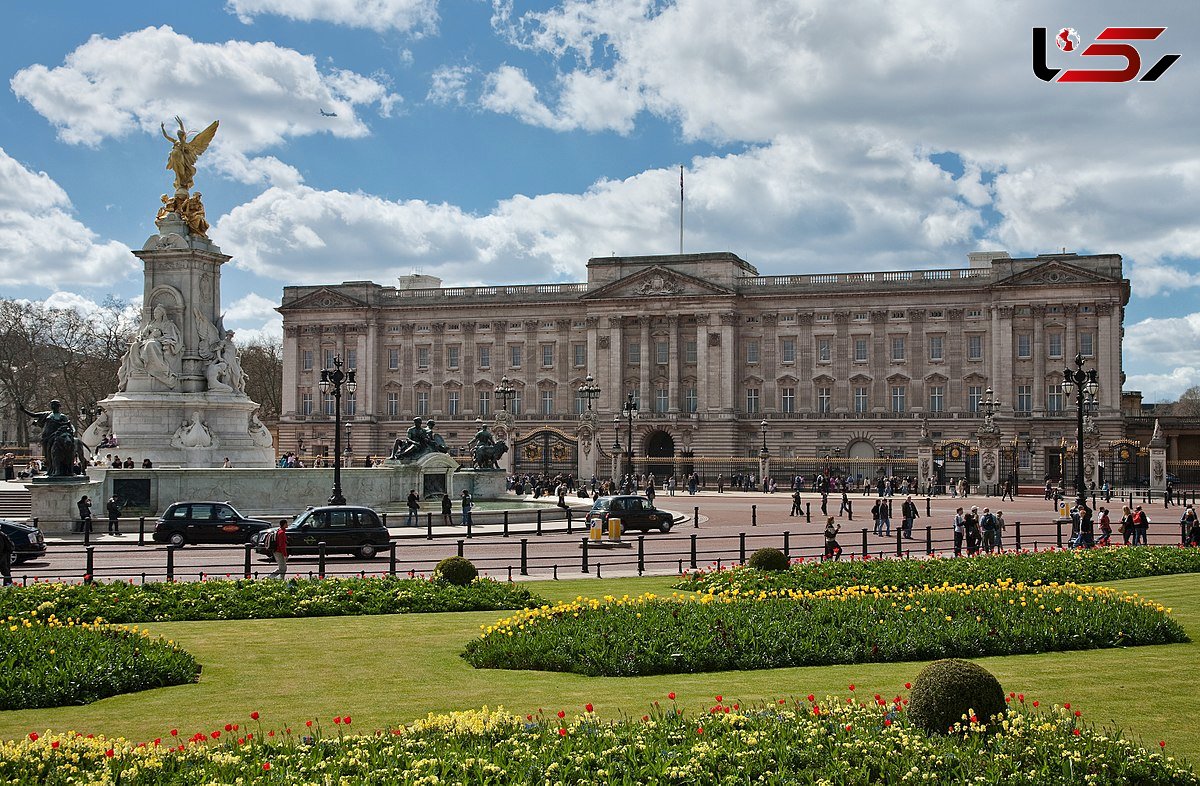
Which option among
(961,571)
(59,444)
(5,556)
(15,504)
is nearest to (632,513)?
(59,444)

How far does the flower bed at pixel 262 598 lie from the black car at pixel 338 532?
31.7ft

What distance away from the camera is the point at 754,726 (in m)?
10.4

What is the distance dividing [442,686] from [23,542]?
713 inches

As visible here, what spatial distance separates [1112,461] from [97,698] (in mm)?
70762

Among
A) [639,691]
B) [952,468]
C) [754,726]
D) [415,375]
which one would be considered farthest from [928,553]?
[415,375]

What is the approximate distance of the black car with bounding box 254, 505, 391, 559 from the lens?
3002 centimetres

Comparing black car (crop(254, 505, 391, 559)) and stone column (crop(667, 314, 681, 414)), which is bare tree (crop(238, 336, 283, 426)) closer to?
stone column (crop(667, 314, 681, 414))

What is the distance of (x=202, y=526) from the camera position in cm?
3291

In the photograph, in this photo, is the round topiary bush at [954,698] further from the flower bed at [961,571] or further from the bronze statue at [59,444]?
the bronze statue at [59,444]

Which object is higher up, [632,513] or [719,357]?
[719,357]

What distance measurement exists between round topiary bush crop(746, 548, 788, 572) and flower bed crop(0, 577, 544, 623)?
4.48m

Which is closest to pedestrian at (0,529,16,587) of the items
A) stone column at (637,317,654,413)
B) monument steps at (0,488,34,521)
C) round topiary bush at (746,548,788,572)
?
round topiary bush at (746,548,788,572)

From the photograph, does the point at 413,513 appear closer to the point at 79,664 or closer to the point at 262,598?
the point at 262,598

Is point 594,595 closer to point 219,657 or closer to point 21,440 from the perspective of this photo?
point 219,657
